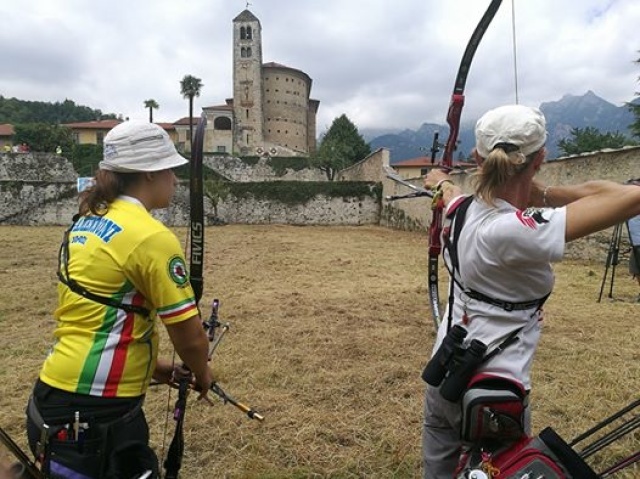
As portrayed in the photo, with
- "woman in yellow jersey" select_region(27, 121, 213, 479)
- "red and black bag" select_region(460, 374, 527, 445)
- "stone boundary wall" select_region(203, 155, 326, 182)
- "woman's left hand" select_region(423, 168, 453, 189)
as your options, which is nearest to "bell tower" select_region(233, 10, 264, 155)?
"stone boundary wall" select_region(203, 155, 326, 182)

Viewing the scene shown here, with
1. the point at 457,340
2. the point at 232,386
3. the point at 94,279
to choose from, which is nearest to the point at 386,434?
the point at 232,386

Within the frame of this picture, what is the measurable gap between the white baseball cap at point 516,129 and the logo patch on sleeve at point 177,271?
95 centimetres

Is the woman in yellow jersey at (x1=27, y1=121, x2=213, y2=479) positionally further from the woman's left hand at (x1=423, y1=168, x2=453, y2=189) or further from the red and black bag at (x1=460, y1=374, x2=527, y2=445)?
the woman's left hand at (x1=423, y1=168, x2=453, y2=189)

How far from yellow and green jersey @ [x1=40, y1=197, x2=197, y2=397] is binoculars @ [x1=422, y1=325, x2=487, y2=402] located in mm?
760

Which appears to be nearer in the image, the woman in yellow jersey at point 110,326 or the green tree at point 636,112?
the woman in yellow jersey at point 110,326

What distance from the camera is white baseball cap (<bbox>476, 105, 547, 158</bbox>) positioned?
1232 millimetres

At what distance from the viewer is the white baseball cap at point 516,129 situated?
123 centimetres

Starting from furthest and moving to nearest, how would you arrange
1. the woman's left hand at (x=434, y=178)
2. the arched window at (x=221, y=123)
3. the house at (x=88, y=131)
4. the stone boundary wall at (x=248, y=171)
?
the house at (x=88, y=131) < the arched window at (x=221, y=123) < the stone boundary wall at (x=248, y=171) < the woman's left hand at (x=434, y=178)

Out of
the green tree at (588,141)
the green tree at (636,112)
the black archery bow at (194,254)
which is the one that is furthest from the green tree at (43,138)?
the black archery bow at (194,254)

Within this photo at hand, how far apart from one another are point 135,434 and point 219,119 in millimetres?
50832

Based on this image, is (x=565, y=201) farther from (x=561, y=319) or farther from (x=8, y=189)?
(x=8, y=189)

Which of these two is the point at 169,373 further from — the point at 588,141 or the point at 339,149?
the point at 588,141

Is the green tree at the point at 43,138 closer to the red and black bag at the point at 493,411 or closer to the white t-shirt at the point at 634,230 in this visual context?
the white t-shirt at the point at 634,230

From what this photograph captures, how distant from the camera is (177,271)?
1339 mm
